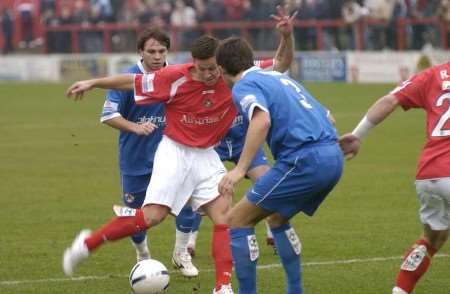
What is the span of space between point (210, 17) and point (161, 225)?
25.8 m

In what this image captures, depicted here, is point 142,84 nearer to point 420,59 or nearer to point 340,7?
point 420,59

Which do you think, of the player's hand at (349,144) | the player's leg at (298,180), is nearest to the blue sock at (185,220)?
the player's leg at (298,180)

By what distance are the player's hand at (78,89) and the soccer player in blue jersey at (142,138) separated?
0.84 metres

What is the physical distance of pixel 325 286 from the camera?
9375 mm

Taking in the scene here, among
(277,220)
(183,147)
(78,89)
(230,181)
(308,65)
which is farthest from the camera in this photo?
(308,65)

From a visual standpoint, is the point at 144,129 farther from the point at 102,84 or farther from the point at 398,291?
the point at 398,291

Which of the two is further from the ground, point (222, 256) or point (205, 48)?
point (205, 48)

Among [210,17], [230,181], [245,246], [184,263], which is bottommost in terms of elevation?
[210,17]

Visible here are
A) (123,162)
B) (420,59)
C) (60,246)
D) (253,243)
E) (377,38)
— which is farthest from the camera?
(377,38)

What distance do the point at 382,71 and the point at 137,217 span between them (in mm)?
25598

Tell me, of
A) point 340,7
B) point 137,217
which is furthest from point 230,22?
point 137,217

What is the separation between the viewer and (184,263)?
9.98 m

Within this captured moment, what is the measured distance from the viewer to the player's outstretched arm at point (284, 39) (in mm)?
9711

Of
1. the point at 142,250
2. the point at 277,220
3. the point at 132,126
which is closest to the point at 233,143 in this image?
the point at 142,250
